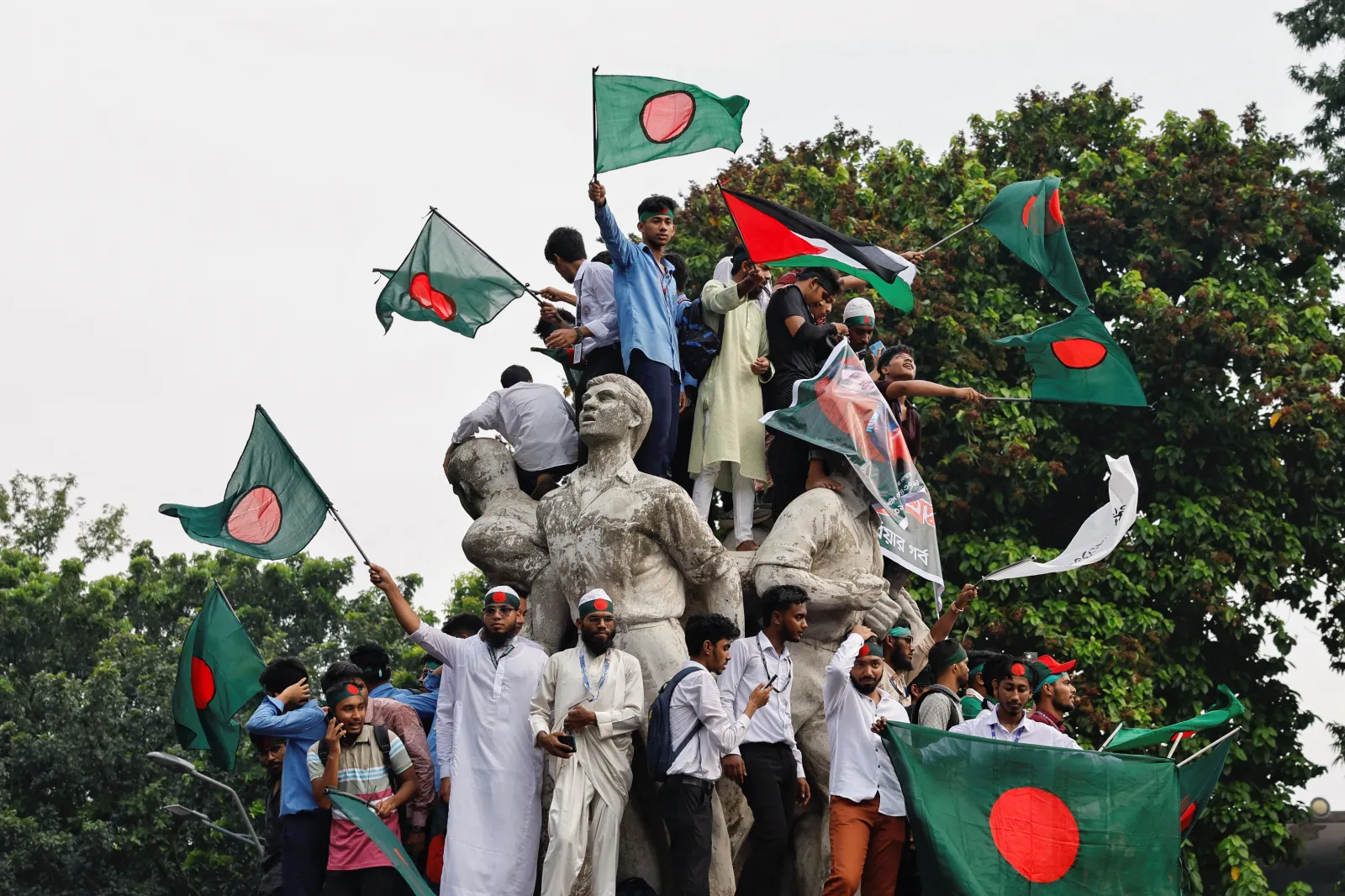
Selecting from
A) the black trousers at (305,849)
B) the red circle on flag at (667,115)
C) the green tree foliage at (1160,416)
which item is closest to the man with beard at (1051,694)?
the black trousers at (305,849)

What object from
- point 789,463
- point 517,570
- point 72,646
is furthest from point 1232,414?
point 72,646

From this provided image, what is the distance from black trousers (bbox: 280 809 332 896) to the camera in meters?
10.1

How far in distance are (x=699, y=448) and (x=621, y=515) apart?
5.41ft

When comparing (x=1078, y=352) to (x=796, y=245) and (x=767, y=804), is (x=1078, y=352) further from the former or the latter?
(x=767, y=804)

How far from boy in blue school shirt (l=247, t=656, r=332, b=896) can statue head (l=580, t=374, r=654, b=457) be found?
2.35 metres

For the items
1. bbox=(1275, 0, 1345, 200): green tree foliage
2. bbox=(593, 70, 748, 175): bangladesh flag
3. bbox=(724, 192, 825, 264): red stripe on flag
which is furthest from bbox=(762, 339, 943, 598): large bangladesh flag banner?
bbox=(1275, 0, 1345, 200): green tree foliage

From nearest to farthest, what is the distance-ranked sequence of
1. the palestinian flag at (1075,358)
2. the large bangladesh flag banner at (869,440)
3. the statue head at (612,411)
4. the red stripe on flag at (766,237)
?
1. the statue head at (612,411)
2. the large bangladesh flag banner at (869,440)
3. the red stripe on flag at (766,237)
4. the palestinian flag at (1075,358)

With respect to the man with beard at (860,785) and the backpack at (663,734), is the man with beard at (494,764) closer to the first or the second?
the backpack at (663,734)

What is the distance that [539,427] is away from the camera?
1238 cm

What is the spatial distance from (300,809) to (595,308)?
404 cm

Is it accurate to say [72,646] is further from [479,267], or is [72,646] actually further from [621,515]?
[621,515]

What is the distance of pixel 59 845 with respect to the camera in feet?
95.7

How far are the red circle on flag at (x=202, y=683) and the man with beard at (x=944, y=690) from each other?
474 cm

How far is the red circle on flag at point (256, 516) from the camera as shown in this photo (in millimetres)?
11703
